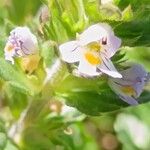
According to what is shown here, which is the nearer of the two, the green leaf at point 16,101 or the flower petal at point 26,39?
the flower petal at point 26,39

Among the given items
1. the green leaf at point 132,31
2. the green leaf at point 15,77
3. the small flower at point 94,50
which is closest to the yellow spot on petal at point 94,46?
the small flower at point 94,50

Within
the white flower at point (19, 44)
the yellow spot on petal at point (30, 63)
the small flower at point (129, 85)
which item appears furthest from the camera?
the yellow spot on petal at point (30, 63)

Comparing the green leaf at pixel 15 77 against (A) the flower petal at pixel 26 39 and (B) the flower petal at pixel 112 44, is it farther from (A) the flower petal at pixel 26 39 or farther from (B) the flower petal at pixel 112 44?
(B) the flower petal at pixel 112 44

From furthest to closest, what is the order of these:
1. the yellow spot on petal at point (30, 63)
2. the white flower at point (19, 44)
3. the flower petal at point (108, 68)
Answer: the yellow spot on petal at point (30, 63) < the white flower at point (19, 44) < the flower petal at point (108, 68)

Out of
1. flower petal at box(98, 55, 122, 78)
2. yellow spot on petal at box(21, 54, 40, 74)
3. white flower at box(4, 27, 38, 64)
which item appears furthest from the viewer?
yellow spot on petal at box(21, 54, 40, 74)

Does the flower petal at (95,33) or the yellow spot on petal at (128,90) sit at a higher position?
the flower petal at (95,33)

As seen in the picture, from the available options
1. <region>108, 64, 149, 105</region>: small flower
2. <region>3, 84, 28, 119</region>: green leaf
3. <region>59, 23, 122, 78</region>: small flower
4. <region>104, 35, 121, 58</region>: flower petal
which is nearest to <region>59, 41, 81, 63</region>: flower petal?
<region>59, 23, 122, 78</region>: small flower

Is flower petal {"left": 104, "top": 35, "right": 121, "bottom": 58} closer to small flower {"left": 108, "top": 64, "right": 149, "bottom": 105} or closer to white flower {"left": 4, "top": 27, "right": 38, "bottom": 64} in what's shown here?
small flower {"left": 108, "top": 64, "right": 149, "bottom": 105}

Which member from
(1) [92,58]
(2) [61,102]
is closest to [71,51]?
(1) [92,58]
